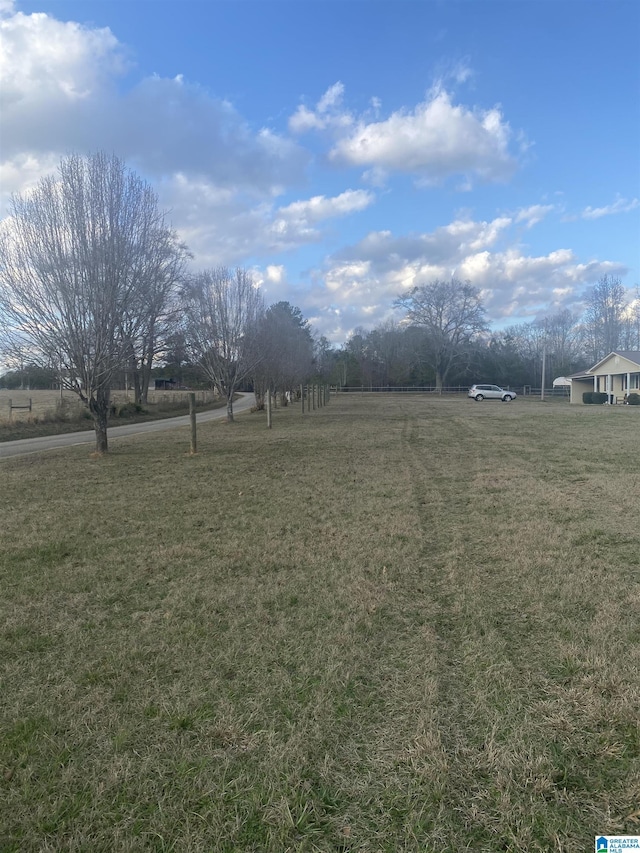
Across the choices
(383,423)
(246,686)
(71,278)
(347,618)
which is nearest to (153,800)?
(246,686)

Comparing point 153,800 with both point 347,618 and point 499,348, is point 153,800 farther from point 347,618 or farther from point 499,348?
point 499,348

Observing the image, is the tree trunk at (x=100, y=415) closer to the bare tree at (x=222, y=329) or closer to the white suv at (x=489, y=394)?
the bare tree at (x=222, y=329)

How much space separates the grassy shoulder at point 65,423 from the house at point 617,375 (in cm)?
3003

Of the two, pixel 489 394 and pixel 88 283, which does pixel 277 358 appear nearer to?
pixel 88 283

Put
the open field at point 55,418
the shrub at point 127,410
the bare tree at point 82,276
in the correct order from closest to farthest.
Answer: the bare tree at point 82,276 < the open field at point 55,418 < the shrub at point 127,410

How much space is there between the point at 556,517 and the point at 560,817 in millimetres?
4505

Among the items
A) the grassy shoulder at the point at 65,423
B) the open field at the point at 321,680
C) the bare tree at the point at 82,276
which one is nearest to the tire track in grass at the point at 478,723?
the open field at the point at 321,680

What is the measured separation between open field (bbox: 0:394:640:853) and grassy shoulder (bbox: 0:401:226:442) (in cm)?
1342

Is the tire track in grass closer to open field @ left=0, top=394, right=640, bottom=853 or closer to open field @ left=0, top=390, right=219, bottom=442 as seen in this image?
open field @ left=0, top=394, right=640, bottom=853

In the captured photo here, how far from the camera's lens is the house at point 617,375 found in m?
35.0

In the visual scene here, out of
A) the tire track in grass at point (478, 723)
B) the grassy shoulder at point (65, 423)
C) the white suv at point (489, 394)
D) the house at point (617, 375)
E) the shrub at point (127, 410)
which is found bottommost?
the tire track in grass at point (478, 723)

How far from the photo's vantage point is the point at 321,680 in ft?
8.66

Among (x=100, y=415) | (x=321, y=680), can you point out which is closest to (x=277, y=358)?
(x=100, y=415)

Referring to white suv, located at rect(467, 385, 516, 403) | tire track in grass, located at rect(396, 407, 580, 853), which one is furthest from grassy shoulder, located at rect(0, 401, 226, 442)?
white suv, located at rect(467, 385, 516, 403)
